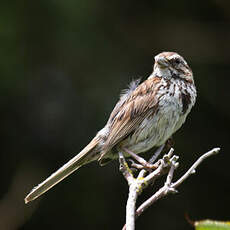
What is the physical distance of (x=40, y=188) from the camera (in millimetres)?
4113

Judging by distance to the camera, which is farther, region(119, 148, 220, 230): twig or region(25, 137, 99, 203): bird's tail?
region(25, 137, 99, 203): bird's tail

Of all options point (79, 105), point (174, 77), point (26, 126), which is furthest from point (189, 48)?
point (174, 77)

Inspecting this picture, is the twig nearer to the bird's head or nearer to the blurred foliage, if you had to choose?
the blurred foliage

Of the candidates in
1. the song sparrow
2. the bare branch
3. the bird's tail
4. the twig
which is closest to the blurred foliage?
the twig

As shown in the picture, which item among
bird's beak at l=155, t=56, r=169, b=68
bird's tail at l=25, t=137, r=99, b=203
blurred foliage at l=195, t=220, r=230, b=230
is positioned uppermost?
bird's beak at l=155, t=56, r=169, b=68

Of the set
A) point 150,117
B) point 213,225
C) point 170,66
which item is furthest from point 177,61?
point 213,225

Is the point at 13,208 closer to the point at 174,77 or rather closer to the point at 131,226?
the point at 174,77

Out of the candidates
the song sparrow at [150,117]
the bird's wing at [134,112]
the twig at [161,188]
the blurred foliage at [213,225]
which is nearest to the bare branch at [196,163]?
the twig at [161,188]

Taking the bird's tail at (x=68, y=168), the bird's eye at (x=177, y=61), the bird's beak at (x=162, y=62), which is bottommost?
the bird's tail at (x=68, y=168)

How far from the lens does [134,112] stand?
4340 mm

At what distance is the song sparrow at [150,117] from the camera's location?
4.12 m

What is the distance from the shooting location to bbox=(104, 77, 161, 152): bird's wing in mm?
4227

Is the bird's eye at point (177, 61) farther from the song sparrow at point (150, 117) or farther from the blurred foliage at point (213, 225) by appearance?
the blurred foliage at point (213, 225)

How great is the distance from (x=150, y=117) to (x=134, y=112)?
0.59ft
